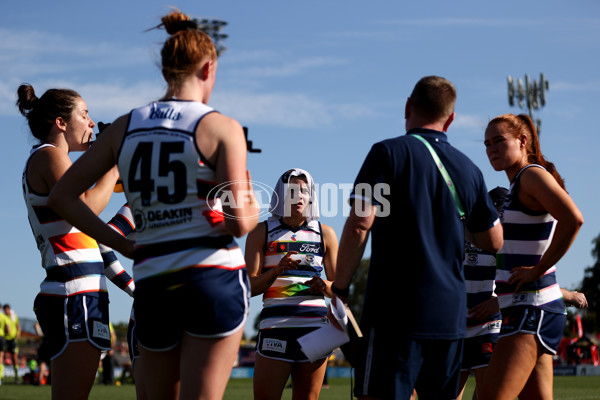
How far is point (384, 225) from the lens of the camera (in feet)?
13.0

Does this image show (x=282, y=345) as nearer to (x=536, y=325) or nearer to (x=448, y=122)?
(x=536, y=325)

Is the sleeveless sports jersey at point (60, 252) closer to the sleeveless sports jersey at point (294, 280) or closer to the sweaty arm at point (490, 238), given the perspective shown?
the sleeveless sports jersey at point (294, 280)

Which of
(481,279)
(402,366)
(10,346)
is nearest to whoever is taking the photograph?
(402,366)

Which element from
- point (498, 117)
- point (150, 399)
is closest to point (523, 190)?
point (498, 117)

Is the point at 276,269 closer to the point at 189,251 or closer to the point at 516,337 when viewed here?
the point at 516,337

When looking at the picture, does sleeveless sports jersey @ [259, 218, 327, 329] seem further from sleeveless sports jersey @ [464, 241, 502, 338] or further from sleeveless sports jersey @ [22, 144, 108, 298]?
sleeveless sports jersey @ [22, 144, 108, 298]

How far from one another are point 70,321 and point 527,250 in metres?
2.93

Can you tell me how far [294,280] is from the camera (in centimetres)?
614

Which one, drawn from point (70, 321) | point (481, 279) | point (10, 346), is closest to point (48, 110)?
point (70, 321)

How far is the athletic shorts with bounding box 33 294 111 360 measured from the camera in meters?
4.57

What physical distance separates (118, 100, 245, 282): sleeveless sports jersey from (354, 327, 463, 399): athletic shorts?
3.09 ft

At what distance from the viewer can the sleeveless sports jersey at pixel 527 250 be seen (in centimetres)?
492

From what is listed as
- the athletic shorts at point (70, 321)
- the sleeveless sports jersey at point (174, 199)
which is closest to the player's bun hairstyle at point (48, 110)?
the athletic shorts at point (70, 321)

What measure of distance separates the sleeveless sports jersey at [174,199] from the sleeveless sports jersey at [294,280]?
9.10 feet
